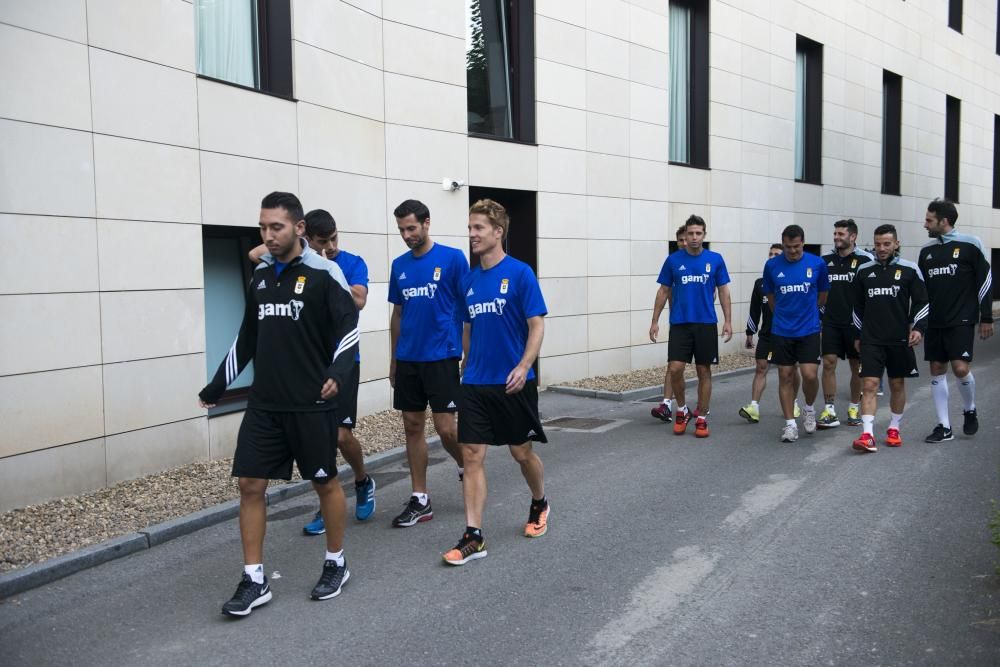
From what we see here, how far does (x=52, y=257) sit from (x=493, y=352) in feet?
11.1

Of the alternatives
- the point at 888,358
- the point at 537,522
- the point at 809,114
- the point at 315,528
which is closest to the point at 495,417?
the point at 537,522

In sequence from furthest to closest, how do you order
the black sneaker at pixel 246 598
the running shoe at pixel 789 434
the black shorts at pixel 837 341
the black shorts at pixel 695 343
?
1. the black shorts at pixel 837 341
2. the black shorts at pixel 695 343
3. the running shoe at pixel 789 434
4. the black sneaker at pixel 246 598

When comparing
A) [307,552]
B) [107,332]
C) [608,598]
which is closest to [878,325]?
[608,598]

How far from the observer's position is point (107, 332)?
278 inches

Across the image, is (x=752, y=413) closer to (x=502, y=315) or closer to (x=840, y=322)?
(x=840, y=322)

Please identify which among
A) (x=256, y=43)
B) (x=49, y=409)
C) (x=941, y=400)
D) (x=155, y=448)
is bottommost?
(x=155, y=448)

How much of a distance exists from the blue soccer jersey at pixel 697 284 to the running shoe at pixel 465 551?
456 centimetres

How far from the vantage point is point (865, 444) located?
26.3ft

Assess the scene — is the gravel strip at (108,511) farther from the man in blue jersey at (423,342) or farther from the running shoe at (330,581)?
the running shoe at (330,581)

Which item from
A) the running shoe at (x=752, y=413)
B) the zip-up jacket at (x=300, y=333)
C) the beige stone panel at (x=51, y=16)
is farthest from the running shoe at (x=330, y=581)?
the running shoe at (x=752, y=413)

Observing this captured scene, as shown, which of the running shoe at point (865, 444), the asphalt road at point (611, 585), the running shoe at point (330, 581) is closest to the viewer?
the asphalt road at point (611, 585)

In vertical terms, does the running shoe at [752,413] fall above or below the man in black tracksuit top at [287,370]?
below

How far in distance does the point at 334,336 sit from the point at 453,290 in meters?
1.59

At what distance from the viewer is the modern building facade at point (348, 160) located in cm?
659
